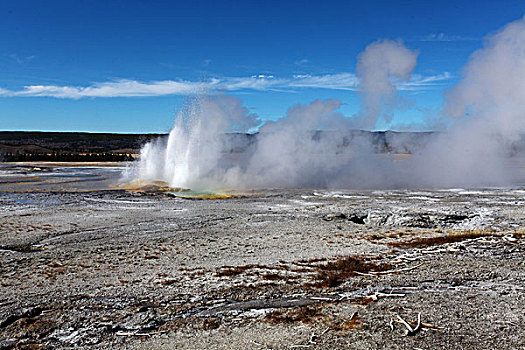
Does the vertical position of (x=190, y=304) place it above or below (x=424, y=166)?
below

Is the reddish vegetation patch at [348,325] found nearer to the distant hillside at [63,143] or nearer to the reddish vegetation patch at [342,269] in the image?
the reddish vegetation patch at [342,269]

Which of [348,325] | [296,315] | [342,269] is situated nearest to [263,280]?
[342,269]

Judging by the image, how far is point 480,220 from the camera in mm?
15906

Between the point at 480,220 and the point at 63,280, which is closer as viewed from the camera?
the point at 63,280

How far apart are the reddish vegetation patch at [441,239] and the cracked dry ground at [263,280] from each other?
0.06 m

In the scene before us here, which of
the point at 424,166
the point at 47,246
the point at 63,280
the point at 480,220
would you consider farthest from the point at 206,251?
the point at 424,166

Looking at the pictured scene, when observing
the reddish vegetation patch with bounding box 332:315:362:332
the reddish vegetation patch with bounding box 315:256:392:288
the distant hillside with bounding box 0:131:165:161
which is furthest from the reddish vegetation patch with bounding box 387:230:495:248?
the distant hillside with bounding box 0:131:165:161

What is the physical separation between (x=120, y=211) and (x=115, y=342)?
13165mm

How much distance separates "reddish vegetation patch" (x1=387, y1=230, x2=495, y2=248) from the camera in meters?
12.2

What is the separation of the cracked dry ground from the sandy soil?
33 mm

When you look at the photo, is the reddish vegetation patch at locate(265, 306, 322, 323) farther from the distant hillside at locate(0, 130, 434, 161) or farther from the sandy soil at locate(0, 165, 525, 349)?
the distant hillside at locate(0, 130, 434, 161)

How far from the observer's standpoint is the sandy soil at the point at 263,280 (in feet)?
20.5

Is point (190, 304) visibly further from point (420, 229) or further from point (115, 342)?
point (420, 229)

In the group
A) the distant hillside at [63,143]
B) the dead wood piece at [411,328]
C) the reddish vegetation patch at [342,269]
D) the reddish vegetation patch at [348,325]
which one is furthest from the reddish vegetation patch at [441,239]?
the distant hillside at [63,143]
